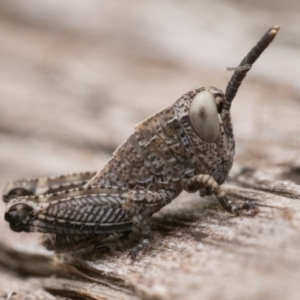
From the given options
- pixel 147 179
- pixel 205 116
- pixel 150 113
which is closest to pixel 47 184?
pixel 147 179

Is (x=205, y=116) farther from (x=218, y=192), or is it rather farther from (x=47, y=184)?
(x=47, y=184)

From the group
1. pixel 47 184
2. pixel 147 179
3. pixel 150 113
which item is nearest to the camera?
pixel 147 179

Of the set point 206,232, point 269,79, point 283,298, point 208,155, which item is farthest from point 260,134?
point 283,298

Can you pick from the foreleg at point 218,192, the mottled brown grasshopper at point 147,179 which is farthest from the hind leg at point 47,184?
the foreleg at point 218,192

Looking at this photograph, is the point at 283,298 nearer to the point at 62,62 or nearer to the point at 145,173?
the point at 145,173

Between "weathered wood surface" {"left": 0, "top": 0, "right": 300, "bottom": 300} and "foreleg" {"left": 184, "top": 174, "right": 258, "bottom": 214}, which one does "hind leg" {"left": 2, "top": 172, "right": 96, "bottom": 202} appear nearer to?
"weathered wood surface" {"left": 0, "top": 0, "right": 300, "bottom": 300}
